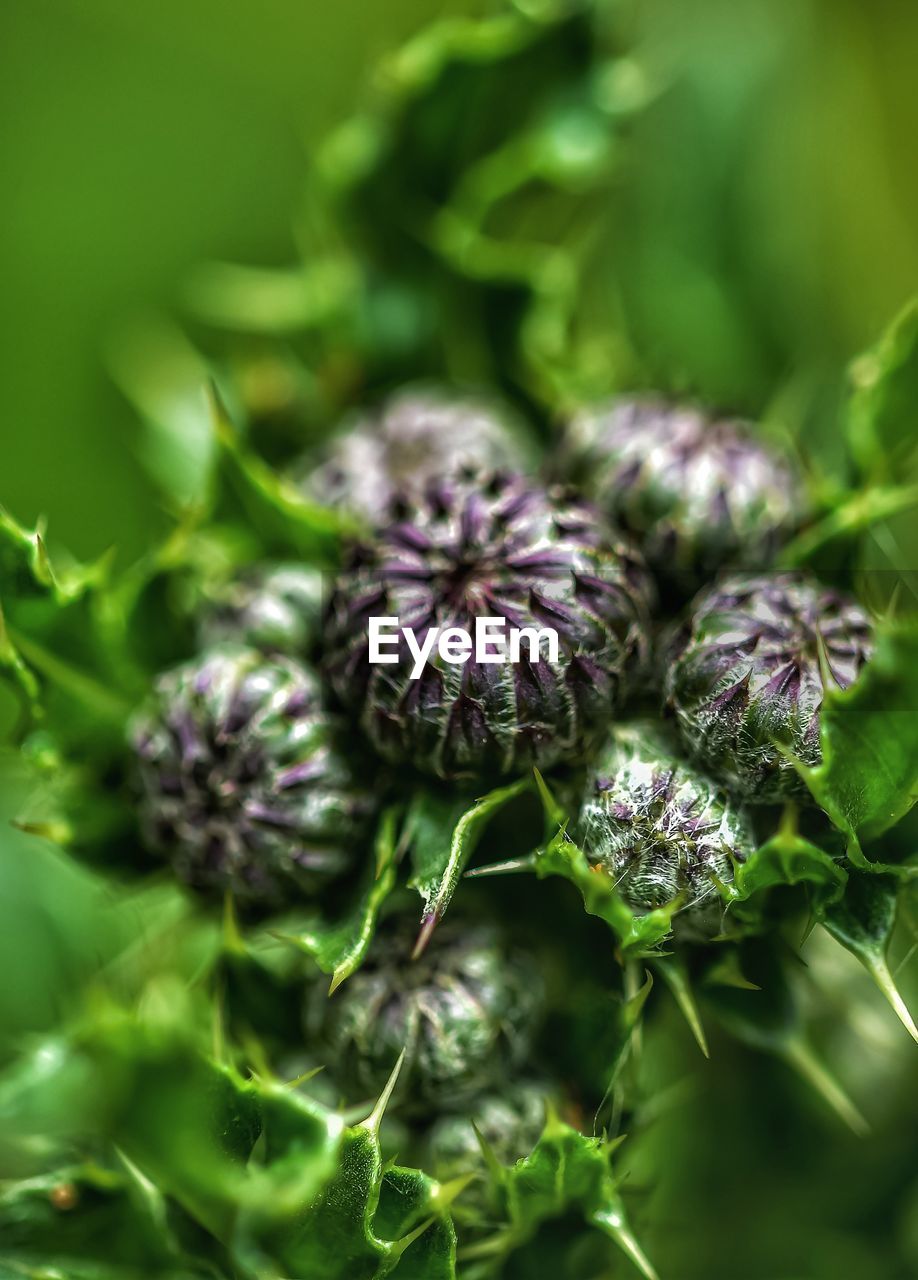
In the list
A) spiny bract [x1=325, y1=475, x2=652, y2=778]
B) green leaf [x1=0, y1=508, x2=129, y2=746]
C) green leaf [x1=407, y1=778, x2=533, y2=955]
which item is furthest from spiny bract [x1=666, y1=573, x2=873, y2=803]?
green leaf [x1=0, y1=508, x2=129, y2=746]

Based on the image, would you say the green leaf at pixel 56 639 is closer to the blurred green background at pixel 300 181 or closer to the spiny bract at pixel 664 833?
the spiny bract at pixel 664 833

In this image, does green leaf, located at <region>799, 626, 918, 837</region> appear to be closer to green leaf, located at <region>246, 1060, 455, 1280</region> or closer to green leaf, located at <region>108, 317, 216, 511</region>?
green leaf, located at <region>246, 1060, 455, 1280</region>

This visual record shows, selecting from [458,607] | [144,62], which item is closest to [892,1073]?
[458,607]

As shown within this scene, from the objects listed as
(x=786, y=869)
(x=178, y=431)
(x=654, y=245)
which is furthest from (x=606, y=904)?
(x=654, y=245)

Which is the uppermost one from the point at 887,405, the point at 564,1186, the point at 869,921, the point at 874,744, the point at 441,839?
the point at 887,405

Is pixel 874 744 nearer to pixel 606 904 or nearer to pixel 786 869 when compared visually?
pixel 786 869

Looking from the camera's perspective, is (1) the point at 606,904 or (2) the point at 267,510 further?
(2) the point at 267,510

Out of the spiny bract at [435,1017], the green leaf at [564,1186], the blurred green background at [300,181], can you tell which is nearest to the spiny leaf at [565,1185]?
the green leaf at [564,1186]
